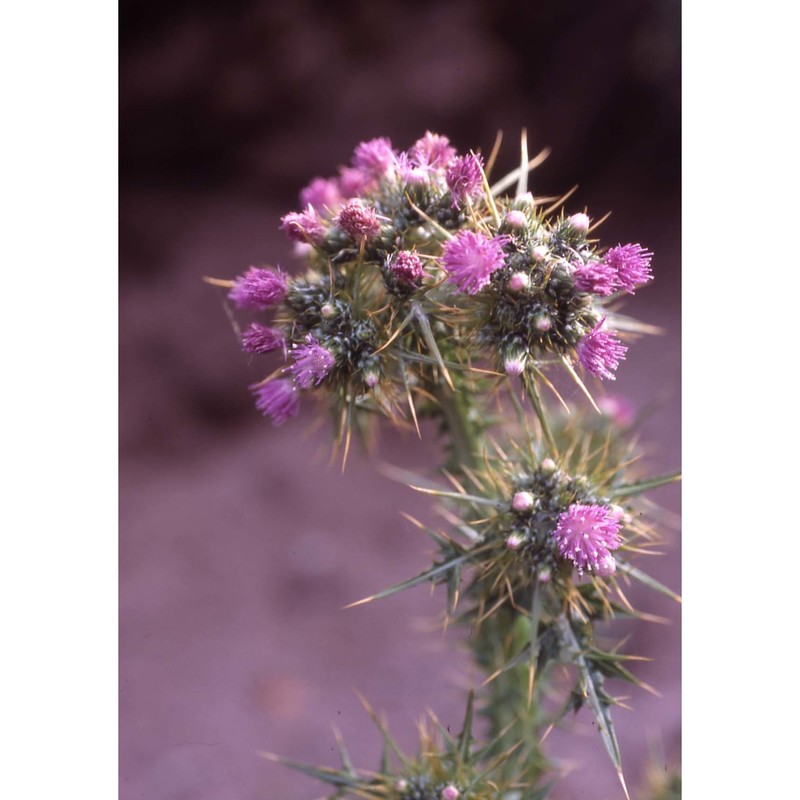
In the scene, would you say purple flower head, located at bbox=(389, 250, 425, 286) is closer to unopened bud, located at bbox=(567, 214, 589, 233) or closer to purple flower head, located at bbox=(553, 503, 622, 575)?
unopened bud, located at bbox=(567, 214, 589, 233)

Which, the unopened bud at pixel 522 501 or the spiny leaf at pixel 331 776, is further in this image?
the spiny leaf at pixel 331 776

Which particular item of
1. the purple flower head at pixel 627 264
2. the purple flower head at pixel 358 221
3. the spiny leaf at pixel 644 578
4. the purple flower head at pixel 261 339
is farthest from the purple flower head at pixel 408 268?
the spiny leaf at pixel 644 578

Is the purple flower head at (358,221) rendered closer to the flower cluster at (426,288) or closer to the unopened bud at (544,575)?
the flower cluster at (426,288)

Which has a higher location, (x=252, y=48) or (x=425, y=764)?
(x=252, y=48)

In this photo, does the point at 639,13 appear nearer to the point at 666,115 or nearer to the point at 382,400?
the point at 666,115

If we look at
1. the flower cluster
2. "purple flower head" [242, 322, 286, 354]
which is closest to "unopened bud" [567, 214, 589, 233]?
the flower cluster

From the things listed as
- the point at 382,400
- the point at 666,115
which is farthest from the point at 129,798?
the point at 666,115

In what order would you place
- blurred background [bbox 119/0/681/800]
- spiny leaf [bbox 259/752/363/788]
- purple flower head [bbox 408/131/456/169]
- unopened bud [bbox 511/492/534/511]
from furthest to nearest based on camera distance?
blurred background [bbox 119/0/681/800], spiny leaf [bbox 259/752/363/788], purple flower head [bbox 408/131/456/169], unopened bud [bbox 511/492/534/511]
